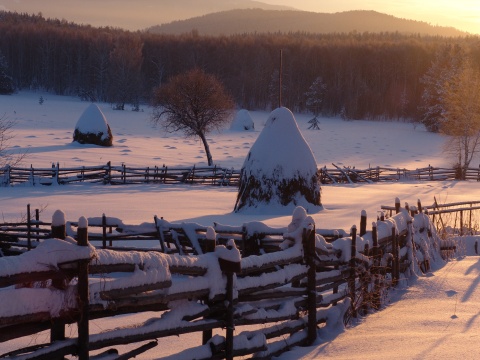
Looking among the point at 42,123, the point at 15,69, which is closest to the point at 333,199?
the point at 42,123

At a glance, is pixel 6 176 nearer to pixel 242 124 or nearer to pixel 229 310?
pixel 229 310

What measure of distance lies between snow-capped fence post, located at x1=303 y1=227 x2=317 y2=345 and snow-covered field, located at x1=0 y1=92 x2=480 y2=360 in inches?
6.5

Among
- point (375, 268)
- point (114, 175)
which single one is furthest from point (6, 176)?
point (375, 268)

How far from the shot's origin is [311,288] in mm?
7988

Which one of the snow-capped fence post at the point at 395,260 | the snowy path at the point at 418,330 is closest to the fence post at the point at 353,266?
the snowy path at the point at 418,330

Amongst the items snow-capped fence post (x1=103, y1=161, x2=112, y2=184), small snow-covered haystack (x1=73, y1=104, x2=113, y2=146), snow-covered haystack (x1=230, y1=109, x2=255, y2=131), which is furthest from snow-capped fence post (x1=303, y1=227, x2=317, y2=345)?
snow-covered haystack (x1=230, y1=109, x2=255, y2=131)

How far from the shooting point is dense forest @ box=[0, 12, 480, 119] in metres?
91.0

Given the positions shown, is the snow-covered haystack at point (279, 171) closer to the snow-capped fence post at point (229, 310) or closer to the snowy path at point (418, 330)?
the snowy path at point (418, 330)

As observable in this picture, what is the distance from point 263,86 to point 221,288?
298ft

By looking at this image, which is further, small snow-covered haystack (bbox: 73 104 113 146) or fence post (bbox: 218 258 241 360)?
small snow-covered haystack (bbox: 73 104 113 146)

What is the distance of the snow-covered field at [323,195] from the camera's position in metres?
7.87

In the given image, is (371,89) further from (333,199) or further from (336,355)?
(336,355)

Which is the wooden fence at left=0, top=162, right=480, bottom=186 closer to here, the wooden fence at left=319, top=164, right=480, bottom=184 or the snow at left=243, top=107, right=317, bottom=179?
the wooden fence at left=319, top=164, right=480, bottom=184

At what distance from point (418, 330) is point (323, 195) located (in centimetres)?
1910
